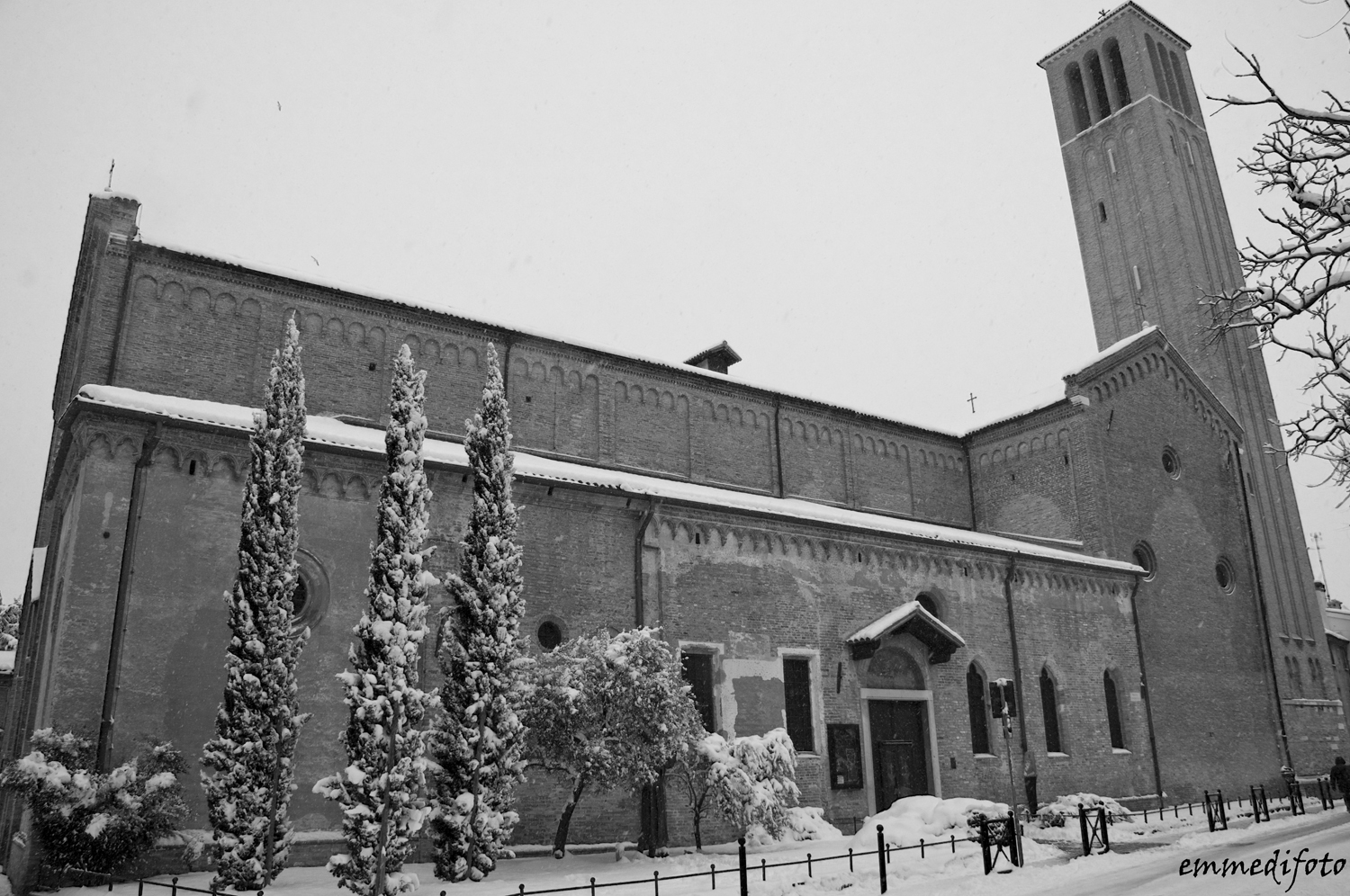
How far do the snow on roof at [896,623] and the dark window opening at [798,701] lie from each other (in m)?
1.37

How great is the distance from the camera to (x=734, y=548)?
2144 cm

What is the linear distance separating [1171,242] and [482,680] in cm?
3781

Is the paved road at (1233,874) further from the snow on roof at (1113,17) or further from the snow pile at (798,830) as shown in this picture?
the snow on roof at (1113,17)

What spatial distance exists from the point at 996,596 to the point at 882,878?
45.5 ft

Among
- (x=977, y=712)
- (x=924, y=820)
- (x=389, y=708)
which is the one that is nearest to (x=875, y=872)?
(x=924, y=820)

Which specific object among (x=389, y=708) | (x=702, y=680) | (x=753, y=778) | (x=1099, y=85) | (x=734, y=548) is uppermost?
(x=1099, y=85)

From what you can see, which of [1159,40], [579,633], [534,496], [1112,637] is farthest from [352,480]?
[1159,40]

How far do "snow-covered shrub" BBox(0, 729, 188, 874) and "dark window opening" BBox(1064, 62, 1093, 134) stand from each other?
Answer: 152 ft

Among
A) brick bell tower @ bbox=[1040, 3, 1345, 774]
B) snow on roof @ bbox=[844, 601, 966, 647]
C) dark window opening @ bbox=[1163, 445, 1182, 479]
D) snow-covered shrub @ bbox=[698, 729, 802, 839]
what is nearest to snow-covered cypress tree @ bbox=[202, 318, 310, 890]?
snow-covered shrub @ bbox=[698, 729, 802, 839]

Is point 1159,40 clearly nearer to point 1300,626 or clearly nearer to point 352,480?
point 1300,626

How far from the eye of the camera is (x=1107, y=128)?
4522cm

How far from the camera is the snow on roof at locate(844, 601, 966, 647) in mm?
22281

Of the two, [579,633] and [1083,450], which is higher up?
[1083,450]

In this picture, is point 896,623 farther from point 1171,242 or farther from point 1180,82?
point 1180,82
